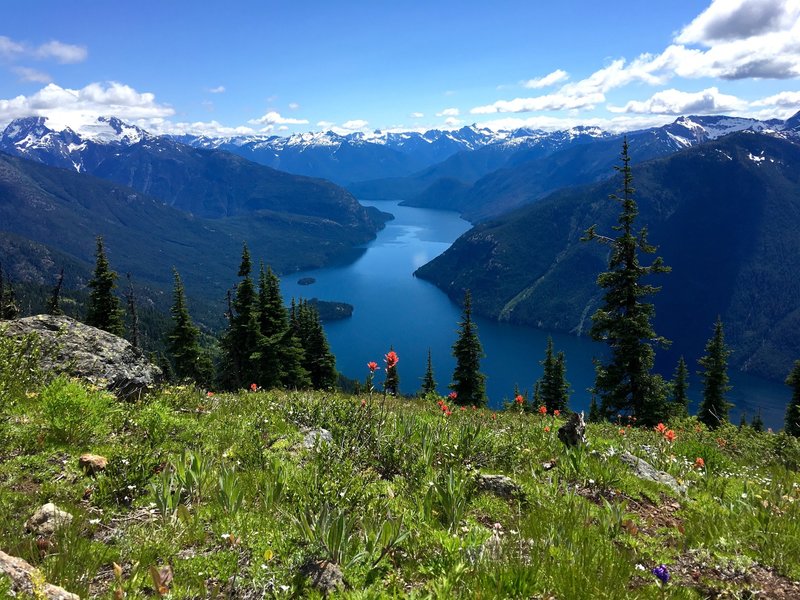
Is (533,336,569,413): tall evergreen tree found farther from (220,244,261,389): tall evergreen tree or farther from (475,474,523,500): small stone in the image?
(475,474,523,500): small stone

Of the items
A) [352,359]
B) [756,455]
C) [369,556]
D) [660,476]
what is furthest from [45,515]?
[352,359]

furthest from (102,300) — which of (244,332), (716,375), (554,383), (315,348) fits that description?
(716,375)

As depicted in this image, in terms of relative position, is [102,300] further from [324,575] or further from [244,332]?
[324,575]

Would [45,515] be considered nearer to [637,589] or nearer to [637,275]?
[637,589]

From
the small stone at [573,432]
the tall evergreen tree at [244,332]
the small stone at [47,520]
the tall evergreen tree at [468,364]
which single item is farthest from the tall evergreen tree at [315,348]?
the small stone at [47,520]

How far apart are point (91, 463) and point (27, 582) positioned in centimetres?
280

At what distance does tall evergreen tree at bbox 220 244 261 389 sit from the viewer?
4484 centimetres

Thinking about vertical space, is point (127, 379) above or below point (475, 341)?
above

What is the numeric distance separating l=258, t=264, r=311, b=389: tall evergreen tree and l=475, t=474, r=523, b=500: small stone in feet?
126

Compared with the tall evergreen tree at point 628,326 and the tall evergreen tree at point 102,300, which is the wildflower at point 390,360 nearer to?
the tall evergreen tree at point 628,326

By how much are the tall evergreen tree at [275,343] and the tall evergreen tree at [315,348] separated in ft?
12.8

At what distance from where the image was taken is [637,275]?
25.8 metres

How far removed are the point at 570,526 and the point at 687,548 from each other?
53.9 inches

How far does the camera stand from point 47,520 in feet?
14.0
